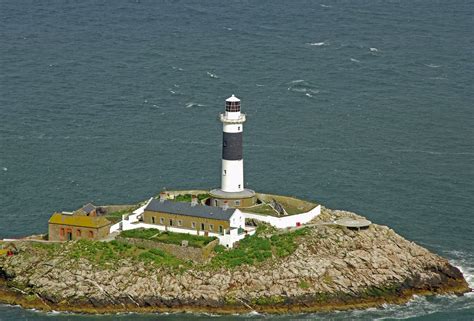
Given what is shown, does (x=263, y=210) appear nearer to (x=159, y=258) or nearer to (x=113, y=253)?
(x=159, y=258)

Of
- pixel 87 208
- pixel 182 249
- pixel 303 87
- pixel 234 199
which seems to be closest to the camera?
pixel 182 249

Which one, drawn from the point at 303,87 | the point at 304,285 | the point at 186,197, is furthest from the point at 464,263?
the point at 303,87

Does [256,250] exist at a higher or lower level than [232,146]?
lower

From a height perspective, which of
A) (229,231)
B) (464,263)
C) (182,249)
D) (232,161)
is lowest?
(464,263)

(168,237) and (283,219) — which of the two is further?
(283,219)

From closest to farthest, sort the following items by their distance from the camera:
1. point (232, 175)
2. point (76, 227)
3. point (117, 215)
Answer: point (76, 227), point (232, 175), point (117, 215)

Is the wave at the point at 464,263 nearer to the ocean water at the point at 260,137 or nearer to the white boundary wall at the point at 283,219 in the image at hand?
the ocean water at the point at 260,137
